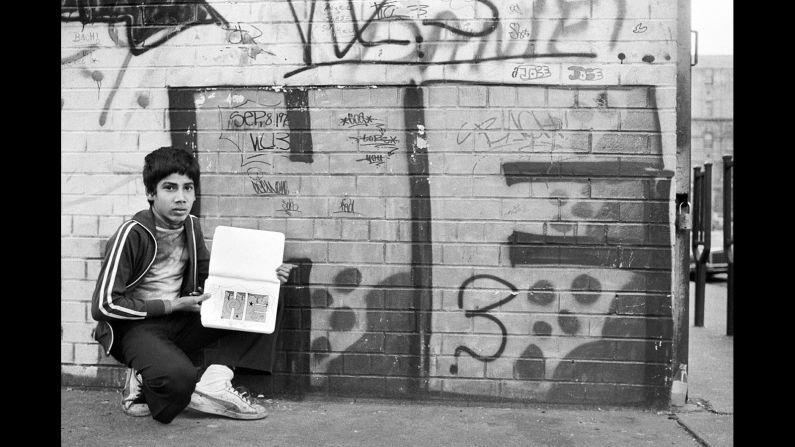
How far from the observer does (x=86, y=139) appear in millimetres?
4898

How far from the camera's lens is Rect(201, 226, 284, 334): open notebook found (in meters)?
4.32

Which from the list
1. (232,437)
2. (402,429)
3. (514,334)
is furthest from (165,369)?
(514,334)

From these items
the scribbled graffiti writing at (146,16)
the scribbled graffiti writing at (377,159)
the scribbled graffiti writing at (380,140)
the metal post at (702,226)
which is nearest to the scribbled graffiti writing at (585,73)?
the scribbled graffiti writing at (380,140)

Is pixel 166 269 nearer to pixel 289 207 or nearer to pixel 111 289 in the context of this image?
pixel 111 289

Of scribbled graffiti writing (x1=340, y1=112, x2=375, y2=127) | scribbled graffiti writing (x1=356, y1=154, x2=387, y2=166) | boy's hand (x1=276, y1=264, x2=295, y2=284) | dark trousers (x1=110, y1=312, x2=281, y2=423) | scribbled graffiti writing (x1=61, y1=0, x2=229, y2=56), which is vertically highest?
scribbled graffiti writing (x1=61, y1=0, x2=229, y2=56)

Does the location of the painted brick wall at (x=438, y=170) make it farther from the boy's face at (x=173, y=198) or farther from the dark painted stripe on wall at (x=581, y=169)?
the boy's face at (x=173, y=198)

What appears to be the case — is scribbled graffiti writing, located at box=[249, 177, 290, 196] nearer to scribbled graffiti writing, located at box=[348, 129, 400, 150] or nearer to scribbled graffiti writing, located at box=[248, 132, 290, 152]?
scribbled graffiti writing, located at box=[248, 132, 290, 152]

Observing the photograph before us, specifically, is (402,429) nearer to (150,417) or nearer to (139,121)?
(150,417)

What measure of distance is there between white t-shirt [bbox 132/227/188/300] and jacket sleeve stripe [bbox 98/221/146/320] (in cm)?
23

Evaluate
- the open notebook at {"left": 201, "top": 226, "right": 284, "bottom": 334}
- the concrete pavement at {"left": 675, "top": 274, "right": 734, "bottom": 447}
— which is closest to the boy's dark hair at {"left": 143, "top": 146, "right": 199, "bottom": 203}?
the open notebook at {"left": 201, "top": 226, "right": 284, "bottom": 334}

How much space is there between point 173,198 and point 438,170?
156 cm
